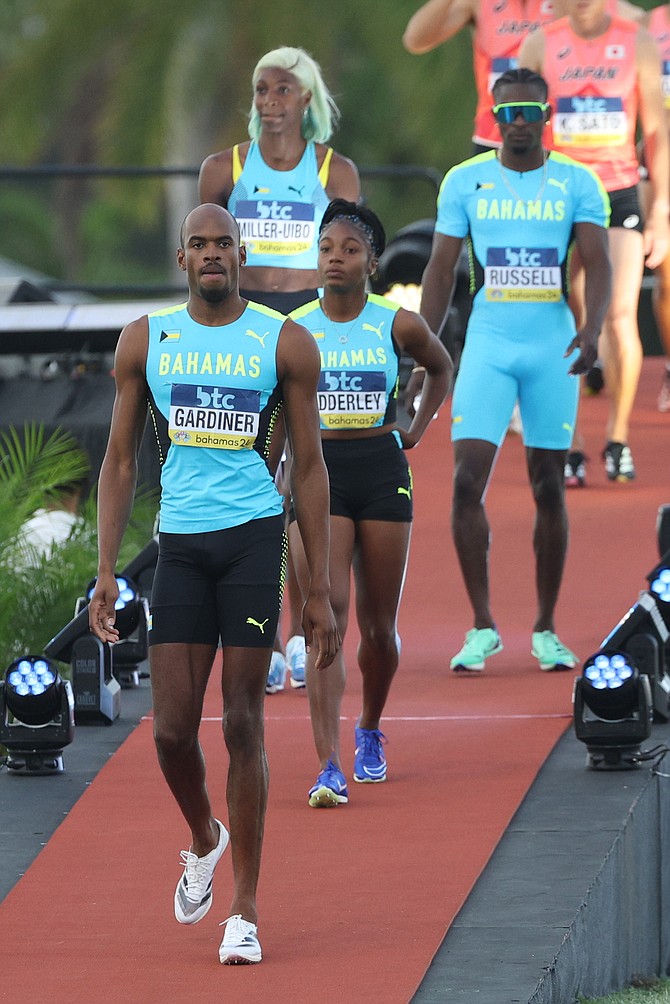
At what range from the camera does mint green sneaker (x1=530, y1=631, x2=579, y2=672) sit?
28.4 ft

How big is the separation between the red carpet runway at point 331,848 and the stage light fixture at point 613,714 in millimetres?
259

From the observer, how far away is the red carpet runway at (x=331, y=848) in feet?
17.5

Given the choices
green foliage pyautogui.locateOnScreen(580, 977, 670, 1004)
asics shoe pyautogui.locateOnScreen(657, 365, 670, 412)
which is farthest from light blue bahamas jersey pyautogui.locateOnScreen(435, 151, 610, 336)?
asics shoe pyautogui.locateOnScreen(657, 365, 670, 412)

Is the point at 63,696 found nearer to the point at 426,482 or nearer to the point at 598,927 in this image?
the point at 598,927

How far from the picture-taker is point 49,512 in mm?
11641

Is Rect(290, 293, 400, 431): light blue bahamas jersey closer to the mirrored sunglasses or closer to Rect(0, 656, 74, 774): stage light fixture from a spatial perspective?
Rect(0, 656, 74, 774): stage light fixture

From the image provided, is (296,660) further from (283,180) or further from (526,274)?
(283,180)

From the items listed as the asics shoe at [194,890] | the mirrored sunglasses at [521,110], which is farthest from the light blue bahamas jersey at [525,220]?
the asics shoe at [194,890]

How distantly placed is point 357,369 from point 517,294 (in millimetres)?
1708

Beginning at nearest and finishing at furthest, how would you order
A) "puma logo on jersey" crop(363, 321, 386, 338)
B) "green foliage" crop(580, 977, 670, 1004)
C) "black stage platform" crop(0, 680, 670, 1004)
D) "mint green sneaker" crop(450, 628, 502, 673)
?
"black stage platform" crop(0, 680, 670, 1004) → "green foliage" crop(580, 977, 670, 1004) → "puma logo on jersey" crop(363, 321, 386, 338) → "mint green sneaker" crop(450, 628, 502, 673)

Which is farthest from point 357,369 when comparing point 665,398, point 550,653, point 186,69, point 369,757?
point 186,69

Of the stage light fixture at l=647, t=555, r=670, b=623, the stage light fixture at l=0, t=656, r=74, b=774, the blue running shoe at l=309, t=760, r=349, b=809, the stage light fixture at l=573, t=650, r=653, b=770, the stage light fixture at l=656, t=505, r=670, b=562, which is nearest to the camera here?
the blue running shoe at l=309, t=760, r=349, b=809

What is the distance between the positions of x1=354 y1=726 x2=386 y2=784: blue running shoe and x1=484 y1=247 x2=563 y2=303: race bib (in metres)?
2.11

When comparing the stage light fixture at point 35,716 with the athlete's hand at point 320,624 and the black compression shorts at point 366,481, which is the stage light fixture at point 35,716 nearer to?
the black compression shorts at point 366,481
